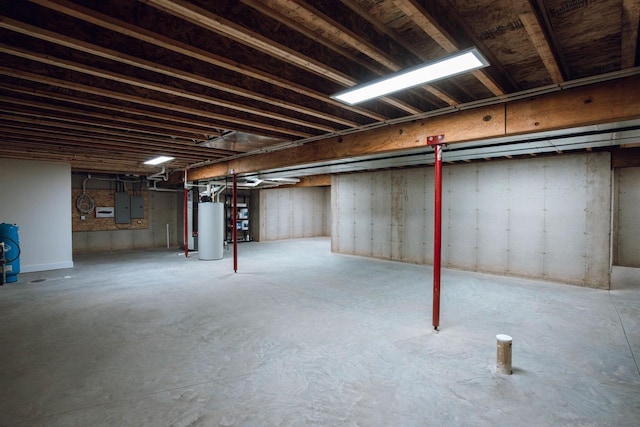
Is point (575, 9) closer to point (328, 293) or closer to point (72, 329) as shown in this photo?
point (328, 293)

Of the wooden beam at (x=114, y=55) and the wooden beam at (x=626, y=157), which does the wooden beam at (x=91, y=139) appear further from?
the wooden beam at (x=626, y=157)

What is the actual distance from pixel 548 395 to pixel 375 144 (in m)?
3.06

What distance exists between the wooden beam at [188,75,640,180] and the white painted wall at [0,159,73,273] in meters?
6.16

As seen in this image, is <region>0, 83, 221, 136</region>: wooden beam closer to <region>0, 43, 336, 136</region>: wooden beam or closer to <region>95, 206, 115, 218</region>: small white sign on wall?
<region>0, 43, 336, 136</region>: wooden beam

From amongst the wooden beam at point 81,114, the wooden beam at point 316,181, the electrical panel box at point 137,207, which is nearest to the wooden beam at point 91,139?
the wooden beam at point 81,114

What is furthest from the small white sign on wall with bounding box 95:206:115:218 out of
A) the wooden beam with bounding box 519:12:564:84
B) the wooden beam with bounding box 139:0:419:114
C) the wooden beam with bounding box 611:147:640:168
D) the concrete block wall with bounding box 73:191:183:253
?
the wooden beam with bounding box 611:147:640:168

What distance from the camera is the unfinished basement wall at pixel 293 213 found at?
12.3m

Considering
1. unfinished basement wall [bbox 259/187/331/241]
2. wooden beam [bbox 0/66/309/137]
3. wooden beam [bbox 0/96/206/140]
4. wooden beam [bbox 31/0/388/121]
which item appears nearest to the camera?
wooden beam [bbox 31/0/388/121]

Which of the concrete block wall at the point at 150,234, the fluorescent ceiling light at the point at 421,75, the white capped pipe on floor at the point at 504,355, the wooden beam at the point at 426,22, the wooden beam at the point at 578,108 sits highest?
the wooden beam at the point at 426,22

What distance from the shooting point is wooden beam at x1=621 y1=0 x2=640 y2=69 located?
170cm

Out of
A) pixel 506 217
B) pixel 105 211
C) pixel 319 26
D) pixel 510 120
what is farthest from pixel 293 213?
pixel 319 26

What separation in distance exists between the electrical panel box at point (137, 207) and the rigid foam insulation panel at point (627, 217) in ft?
42.7

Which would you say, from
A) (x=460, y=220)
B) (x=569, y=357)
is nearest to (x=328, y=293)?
(x=569, y=357)

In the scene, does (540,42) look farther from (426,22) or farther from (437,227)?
(437,227)
